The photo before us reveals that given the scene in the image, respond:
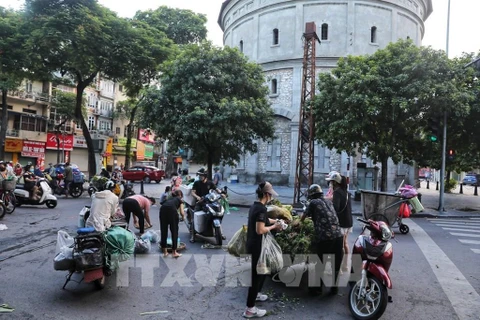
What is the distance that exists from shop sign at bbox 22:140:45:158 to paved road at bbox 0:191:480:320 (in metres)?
31.4

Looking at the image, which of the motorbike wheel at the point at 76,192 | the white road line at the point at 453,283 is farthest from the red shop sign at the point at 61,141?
the white road line at the point at 453,283

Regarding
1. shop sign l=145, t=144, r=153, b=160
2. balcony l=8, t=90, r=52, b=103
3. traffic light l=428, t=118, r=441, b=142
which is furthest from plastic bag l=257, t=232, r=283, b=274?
shop sign l=145, t=144, r=153, b=160

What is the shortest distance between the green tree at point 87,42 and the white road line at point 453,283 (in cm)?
1622

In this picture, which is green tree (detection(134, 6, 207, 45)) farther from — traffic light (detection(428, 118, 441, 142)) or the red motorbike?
the red motorbike

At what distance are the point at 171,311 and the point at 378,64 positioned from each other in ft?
48.3

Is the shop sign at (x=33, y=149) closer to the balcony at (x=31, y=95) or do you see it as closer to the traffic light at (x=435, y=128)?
the balcony at (x=31, y=95)

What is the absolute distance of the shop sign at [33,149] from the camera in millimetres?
35500

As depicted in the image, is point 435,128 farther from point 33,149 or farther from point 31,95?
point 33,149

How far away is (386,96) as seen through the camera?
608 inches

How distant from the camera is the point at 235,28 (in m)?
32.3

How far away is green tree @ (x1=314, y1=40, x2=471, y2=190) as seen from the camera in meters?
14.9

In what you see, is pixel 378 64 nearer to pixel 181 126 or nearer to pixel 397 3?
pixel 181 126

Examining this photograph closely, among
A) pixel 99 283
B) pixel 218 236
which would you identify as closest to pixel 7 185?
pixel 218 236

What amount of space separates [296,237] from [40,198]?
10988 millimetres
